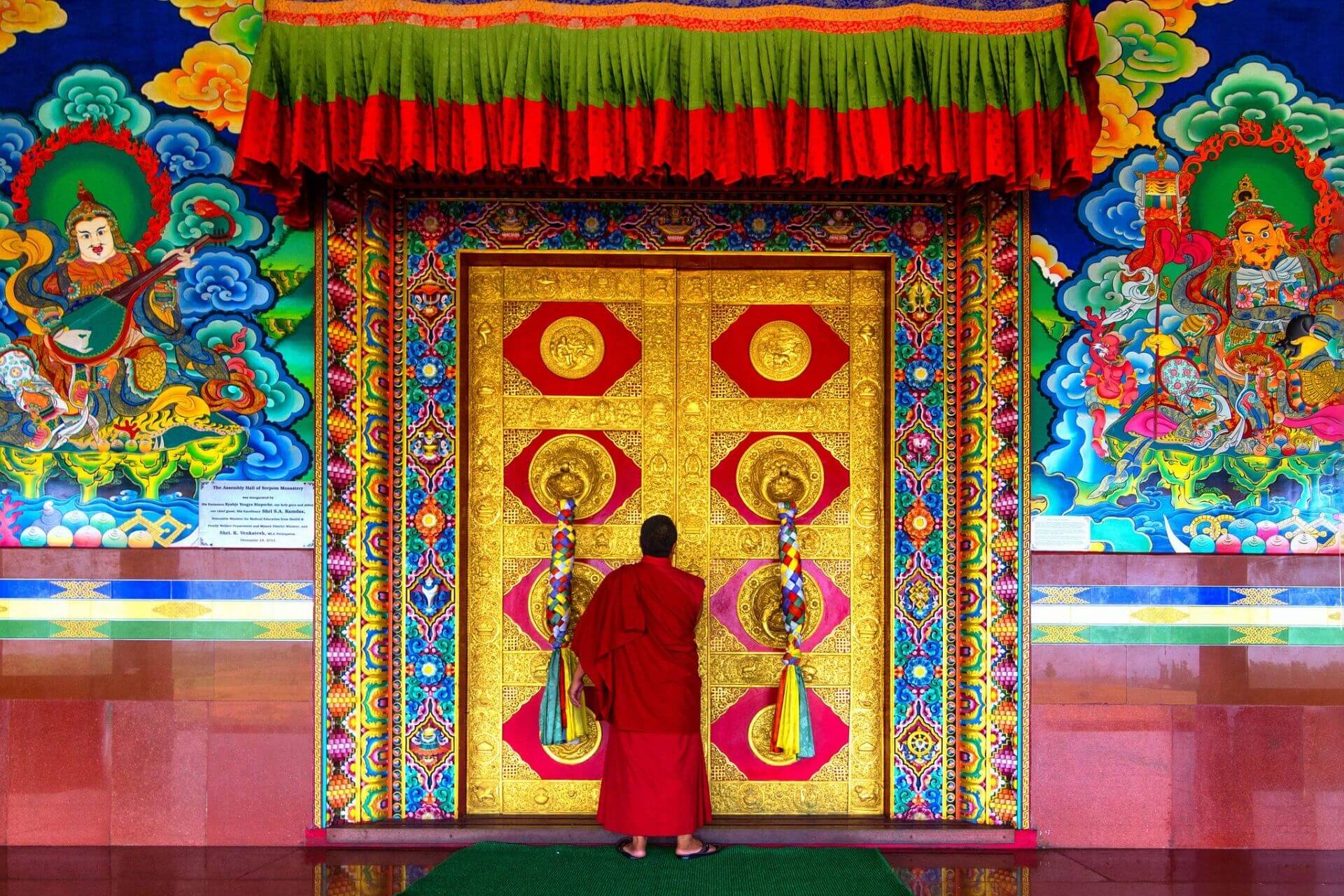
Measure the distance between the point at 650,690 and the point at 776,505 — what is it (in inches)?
45.6

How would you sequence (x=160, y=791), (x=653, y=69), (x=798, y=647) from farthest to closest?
(x=798, y=647)
(x=160, y=791)
(x=653, y=69)

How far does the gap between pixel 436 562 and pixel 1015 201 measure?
11.0 feet

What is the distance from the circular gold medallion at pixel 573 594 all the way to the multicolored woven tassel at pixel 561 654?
0.30ft

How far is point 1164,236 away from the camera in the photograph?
14.6 ft

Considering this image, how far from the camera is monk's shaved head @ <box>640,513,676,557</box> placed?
164 inches

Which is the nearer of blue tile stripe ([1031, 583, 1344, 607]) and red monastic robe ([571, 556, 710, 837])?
red monastic robe ([571, 556, 710, 837])

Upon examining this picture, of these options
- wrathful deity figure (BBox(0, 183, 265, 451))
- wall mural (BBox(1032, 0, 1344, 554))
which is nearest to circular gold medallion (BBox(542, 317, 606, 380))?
wrathful deity figure (BBox(0, 183, 265, 451))

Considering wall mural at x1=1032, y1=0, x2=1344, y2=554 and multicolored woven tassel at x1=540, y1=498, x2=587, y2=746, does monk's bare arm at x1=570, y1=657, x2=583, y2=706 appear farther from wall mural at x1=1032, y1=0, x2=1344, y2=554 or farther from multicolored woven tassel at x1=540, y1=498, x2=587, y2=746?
wall mural at x1=1032, y1=0, x2=1344, y2=554

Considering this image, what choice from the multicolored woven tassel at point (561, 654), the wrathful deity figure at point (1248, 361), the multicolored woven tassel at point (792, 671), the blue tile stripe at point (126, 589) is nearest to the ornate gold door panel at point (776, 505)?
the multicolored woven tassel at point (792, 671)

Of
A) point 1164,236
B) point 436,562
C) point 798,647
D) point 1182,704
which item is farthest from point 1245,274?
point 436,562

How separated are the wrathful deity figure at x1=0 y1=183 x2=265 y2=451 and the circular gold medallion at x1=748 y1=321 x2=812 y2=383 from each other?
8.07 ft

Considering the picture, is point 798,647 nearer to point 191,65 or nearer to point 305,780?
point 305,780

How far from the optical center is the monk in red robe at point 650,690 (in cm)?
410

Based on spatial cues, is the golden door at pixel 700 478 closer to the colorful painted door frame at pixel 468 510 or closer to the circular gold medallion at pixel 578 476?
the circular gold medallion at pixel 578 476
